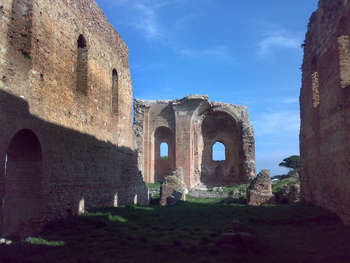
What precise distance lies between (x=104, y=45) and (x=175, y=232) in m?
7.43

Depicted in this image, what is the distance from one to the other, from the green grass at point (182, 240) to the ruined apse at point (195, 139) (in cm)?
1552

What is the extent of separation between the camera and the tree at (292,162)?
33.1 m

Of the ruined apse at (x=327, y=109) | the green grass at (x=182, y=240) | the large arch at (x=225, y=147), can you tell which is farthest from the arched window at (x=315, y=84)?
the large arch at (x=225, y=147)

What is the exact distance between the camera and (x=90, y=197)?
387 inches

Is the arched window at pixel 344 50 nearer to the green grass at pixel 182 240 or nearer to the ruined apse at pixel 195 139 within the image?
the green grass at pixel 182 240

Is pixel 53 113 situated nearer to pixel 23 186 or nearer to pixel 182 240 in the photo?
pixel 23 186

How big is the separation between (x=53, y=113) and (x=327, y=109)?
26.7 feet

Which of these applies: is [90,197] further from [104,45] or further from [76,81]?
[104,45]

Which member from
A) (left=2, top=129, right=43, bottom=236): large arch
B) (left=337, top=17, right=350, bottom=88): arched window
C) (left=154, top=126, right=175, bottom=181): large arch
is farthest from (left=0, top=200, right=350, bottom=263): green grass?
(left=154, top=126, right=175, bottom=181): large arch

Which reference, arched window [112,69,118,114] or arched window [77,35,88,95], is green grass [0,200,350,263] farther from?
arched window [112,69,118,114]

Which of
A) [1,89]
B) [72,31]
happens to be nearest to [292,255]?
[1,89]

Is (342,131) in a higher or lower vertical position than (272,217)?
higher

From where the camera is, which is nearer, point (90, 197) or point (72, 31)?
point (72, 31)

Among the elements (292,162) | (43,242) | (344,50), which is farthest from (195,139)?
(43,242)
